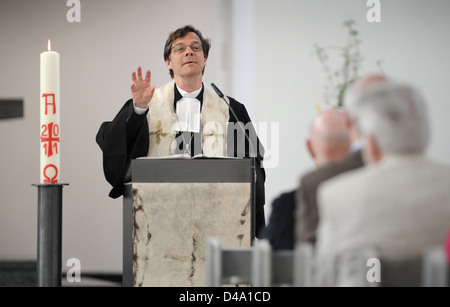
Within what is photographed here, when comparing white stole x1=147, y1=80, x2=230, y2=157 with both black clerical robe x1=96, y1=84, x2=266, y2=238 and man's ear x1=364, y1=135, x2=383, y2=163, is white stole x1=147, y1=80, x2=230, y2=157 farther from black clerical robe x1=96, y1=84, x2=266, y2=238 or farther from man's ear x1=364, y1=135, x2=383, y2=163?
man's ear x1=364, y1=135, x2=383, y2=163

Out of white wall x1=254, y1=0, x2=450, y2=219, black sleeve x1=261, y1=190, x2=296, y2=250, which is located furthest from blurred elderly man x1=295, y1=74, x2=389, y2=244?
white wall x1=254, y1=0, x2=450, y2=219

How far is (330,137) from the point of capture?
189 centimetres

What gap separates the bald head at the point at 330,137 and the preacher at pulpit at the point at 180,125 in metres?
1.38

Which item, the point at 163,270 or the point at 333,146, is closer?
the point at 333,146

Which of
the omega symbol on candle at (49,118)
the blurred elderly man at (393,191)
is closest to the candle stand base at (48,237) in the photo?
the omega symbol on candle at (49,118)

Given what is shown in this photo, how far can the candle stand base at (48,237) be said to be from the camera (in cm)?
261

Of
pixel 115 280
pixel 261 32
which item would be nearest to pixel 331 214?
pixel 261 32

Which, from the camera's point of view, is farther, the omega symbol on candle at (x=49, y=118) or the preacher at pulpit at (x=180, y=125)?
the preacher at pulpit at (x=180, y=125)

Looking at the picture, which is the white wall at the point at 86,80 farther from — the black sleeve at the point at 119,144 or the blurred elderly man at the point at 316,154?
the blurred elderly man at the point at 316,154

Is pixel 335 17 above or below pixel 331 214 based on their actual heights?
above

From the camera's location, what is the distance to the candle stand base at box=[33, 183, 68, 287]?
2607 mm

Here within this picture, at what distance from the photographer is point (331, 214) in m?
1.72
